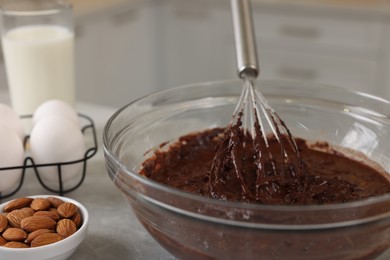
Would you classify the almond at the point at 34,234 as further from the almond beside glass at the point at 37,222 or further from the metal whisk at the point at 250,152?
the metal whisk at the point at 250,152

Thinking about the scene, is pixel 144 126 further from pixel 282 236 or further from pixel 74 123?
pixel 282 236

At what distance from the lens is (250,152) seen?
0.97m

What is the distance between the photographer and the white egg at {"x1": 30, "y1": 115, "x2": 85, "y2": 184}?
97 centimetres

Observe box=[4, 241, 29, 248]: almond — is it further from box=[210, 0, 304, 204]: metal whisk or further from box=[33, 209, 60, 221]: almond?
box=[210, 0, 304, 204]: metal whisk

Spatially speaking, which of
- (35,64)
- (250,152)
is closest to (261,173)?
(250,152)

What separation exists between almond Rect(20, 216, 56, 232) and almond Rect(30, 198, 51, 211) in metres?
0.04

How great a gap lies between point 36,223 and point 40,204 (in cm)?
6

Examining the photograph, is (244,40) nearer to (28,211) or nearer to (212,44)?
(28,211)

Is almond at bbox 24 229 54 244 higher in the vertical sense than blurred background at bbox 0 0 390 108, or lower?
higher

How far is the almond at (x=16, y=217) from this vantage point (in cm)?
79

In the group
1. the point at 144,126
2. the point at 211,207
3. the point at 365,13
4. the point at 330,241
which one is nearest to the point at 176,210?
the point at 211,207

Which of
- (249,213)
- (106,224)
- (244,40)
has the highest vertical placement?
(244,40)

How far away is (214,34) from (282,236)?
2322mm

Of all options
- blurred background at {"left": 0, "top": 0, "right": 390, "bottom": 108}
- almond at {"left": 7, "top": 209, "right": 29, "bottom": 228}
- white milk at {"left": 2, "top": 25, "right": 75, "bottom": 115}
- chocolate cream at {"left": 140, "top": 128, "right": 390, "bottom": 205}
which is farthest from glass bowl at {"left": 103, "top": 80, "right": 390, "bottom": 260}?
blurred background at {"left": 0, "top": 0, "right": 390, "bottom": 108}
